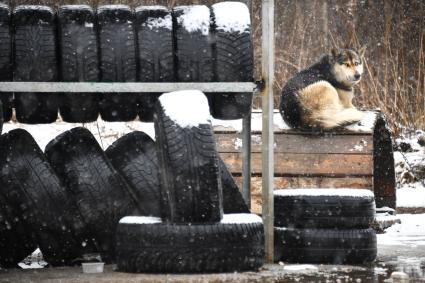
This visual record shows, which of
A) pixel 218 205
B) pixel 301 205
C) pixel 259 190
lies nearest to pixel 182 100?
pixel 218 205

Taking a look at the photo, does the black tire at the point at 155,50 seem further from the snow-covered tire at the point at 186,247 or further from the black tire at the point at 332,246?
the black tire at the point at 332,246

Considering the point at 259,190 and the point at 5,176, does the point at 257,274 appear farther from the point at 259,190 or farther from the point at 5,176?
the point at 259,190

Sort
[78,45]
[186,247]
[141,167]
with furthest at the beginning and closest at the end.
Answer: [141,167] < [78,45] < [186,247]

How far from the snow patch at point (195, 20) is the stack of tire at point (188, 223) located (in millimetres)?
771

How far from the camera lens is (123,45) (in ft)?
20.0

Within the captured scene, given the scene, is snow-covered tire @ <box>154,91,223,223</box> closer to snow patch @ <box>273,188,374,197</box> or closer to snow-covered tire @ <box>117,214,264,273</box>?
snow-covered tire @ <box>117,214,264,273</box>

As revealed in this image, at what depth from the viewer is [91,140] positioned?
6250 mm

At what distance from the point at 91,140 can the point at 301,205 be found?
4.93 feet

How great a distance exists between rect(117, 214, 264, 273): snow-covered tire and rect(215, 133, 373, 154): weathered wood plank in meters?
2.92

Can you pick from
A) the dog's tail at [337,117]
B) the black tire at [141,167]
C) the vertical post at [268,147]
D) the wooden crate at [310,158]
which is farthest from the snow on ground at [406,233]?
the black tire at [141,167]

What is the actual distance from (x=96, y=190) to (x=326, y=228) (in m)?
1.57

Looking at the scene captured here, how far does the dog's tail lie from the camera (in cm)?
859

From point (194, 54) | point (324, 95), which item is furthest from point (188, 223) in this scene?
point (324, 95)

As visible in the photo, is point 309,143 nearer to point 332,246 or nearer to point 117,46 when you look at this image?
point 332,246
